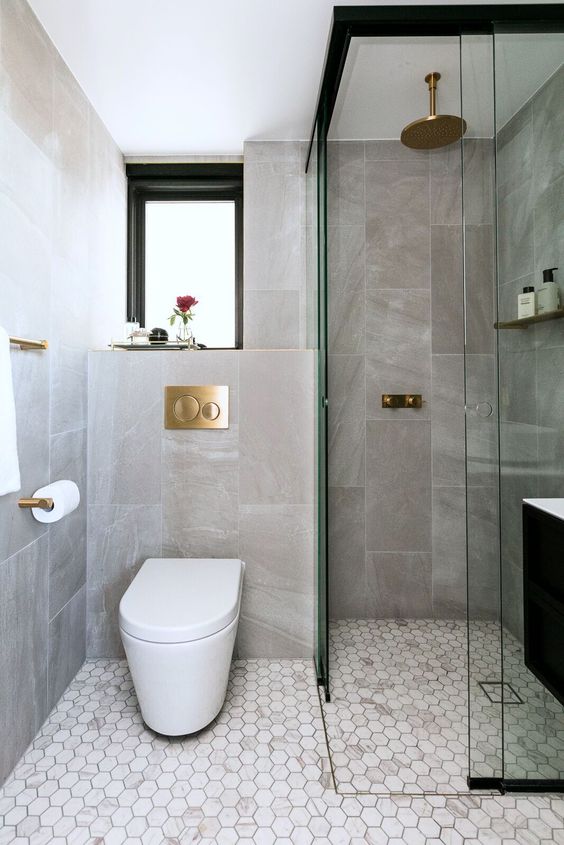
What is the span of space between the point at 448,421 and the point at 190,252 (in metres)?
1.56

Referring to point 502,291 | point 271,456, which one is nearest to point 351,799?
point 271,456

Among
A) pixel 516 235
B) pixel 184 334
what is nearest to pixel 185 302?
pixel 184 334

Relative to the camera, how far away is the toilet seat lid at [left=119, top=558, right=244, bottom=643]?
4.37ft

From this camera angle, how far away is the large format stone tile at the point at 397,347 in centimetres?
218

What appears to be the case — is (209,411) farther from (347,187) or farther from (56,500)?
(347,187)

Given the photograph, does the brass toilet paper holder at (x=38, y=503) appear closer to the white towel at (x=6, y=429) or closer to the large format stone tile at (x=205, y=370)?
the white towel at (x=6, y=429)

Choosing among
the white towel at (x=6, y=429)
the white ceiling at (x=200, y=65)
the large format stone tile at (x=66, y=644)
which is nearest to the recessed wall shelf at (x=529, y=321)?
the white ceiling at (x=200, y=65)

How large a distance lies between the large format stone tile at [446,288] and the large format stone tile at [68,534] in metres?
1.62

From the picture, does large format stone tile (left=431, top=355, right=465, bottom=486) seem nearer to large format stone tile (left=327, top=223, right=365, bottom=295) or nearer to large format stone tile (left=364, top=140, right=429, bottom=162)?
large format stone tile (left=327, top=223, right=365, bottom=295)

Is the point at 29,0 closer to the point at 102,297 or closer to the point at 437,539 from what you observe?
the point at 102,297

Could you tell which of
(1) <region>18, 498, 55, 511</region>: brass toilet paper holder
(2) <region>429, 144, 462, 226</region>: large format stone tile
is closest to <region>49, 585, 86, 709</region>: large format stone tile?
(1) <region>18, 498, 55, 511</region>: brass toilet paper holder

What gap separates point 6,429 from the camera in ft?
3.85

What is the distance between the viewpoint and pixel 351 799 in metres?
1.28

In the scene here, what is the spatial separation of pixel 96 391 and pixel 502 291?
1.52 metres
